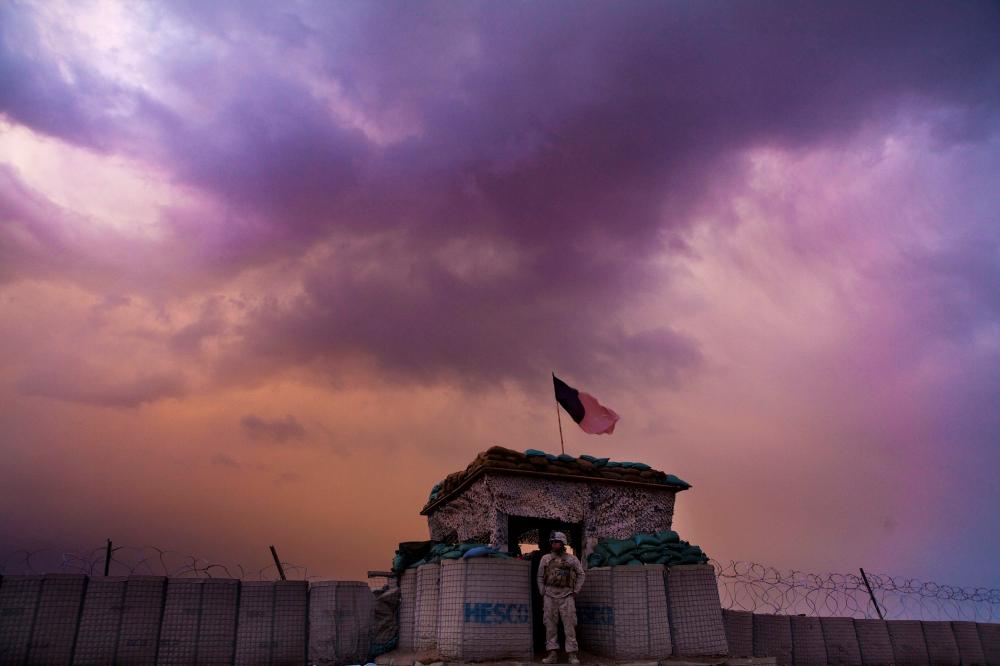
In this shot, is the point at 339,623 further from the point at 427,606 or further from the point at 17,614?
the point at 17,614

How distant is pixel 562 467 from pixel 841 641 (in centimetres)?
804

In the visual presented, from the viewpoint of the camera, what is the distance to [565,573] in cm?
1051

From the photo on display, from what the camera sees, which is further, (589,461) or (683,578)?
(589,461)

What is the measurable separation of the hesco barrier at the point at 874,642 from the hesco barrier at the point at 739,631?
11.9ft

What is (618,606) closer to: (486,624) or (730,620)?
(486,624)

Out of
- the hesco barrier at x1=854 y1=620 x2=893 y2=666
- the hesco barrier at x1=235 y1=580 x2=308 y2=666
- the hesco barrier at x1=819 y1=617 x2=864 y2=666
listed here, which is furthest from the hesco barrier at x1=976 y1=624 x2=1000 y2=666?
the hesco barrier at x1=235 y1=580 x2=308 y2=666

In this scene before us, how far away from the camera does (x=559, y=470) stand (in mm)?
13070

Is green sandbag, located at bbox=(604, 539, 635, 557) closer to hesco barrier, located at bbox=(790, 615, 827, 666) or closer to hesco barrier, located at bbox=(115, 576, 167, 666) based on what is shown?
hesco barrier, located at bbox=(790, 615, 827, 666)

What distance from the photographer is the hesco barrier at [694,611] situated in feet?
35.4

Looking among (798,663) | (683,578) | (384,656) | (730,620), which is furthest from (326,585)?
(798,663)

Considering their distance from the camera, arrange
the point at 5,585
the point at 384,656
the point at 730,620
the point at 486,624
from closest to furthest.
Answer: the point at 486,624
the point at 5,585
the point at 384,656
the point at 730,620

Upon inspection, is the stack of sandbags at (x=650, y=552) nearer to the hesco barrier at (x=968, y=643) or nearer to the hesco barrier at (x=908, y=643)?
the hesco barrier at (x=908, y=643)

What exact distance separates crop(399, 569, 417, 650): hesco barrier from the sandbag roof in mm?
2038

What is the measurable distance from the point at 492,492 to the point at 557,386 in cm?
493
